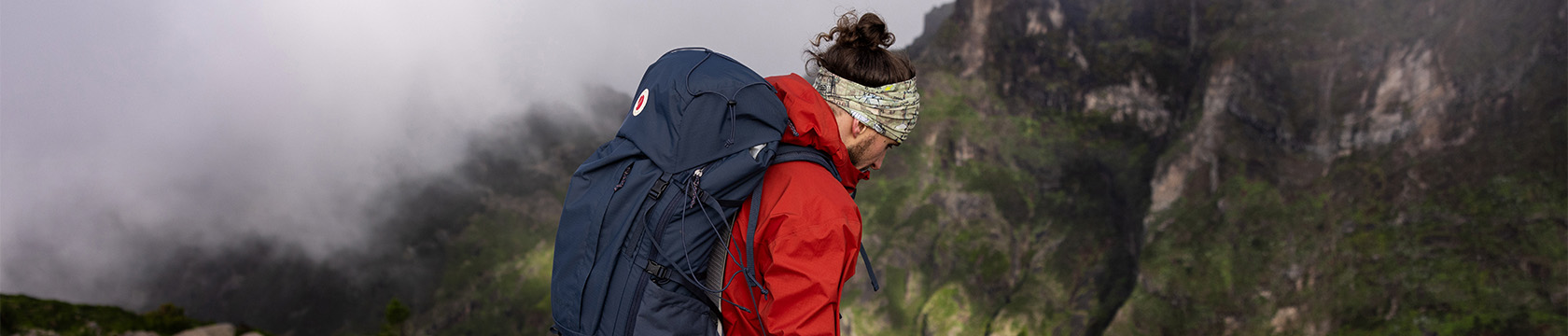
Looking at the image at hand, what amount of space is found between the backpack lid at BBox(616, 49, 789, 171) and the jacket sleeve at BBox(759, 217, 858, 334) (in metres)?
0.42

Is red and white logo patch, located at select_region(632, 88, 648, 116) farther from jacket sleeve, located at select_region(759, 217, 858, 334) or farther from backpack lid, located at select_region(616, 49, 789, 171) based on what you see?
jacket sleeve, located at select_region(759, 217, 858, 334)

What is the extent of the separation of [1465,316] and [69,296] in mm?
173210

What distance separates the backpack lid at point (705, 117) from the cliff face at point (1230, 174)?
98.1 m

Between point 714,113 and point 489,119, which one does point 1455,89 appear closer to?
point 714,113

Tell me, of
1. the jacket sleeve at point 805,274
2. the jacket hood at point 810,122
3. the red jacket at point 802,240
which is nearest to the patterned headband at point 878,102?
the jacket hood at point 810,122

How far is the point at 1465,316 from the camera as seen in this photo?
77938 millimetres

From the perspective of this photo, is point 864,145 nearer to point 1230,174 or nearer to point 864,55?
point 864,55

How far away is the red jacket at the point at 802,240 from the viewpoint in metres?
2.84

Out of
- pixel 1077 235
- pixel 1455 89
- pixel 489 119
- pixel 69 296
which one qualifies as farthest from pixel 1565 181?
pixel 69 296

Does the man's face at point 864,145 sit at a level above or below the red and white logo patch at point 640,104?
below

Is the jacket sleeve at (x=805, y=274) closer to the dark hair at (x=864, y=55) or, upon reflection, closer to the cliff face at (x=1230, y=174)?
the dark hair at (x=864, y=55)

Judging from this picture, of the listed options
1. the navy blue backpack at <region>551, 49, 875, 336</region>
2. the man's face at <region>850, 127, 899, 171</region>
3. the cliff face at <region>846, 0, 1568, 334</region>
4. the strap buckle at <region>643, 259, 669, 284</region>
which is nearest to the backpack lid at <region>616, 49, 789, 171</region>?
the navy blue backpack at <region>551, 49, 875, 336</region>

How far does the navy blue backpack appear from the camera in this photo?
10.2 feet

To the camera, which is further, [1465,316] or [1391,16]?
[1391,16]
